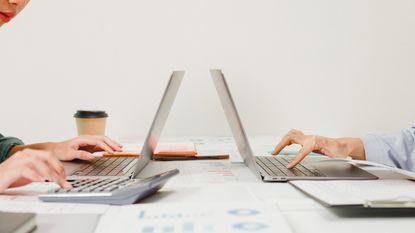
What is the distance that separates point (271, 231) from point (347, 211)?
0.64ft

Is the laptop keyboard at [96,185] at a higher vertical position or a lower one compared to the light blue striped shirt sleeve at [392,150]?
higher

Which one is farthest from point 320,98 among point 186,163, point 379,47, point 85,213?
point 85,213

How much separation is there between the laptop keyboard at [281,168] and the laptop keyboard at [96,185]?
30cm

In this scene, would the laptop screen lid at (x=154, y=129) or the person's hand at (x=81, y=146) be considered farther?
the person's hand at (x=81, y=146)

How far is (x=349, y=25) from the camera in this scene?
2064mm

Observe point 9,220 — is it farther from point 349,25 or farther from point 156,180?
point 349,25

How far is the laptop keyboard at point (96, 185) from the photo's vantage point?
76 centimetres

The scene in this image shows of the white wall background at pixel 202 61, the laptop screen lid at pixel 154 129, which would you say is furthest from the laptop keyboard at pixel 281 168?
the white wall background at pixel 202 61

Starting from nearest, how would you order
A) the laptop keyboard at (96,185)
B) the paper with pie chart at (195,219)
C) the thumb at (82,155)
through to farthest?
the paper with pie chart at (195,219) → the laptop keyboard at (96,185) → the thumb at (82,155)

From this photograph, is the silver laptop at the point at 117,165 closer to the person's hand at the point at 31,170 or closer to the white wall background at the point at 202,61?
the person's hand at the point at 31,170

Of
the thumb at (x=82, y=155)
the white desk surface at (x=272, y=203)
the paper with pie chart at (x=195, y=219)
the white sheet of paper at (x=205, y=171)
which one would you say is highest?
the paper with pie chart at (x=195, y=219)

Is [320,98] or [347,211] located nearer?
[347,211]

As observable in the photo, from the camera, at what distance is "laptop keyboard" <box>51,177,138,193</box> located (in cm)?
76

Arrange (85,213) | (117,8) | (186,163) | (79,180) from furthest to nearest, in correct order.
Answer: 1. (117,8)
2. (186,163)
3. (79,180)
4. (85,213)
